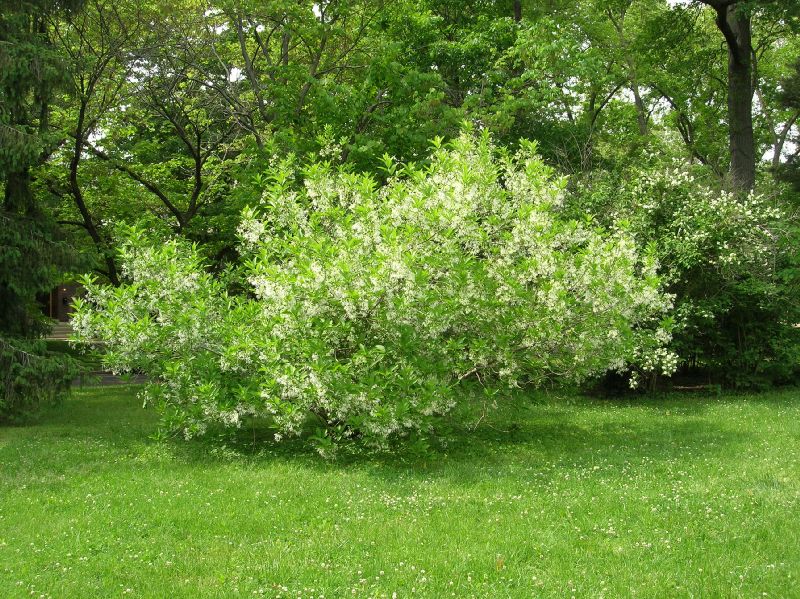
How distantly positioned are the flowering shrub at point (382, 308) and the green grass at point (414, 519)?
893 mm

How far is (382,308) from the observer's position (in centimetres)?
905

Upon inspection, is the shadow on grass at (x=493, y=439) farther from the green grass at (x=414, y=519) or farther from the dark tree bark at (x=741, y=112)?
the dark tree bark at (x=741, y=112)

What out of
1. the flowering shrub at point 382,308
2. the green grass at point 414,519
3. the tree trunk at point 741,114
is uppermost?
the tree trunk at point 741,114

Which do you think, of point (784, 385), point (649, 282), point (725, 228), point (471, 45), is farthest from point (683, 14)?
point (649, 282)

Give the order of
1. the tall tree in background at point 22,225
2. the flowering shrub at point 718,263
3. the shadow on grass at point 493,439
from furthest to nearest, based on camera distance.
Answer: the flowering shrub at point 718,263 → the tall tree in background at point 22,225 → the shadow on grass at point 493,439

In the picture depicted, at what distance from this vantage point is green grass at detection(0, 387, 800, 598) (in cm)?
531

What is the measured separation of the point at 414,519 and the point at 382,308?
306cm

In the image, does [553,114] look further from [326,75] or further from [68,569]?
[68,569]

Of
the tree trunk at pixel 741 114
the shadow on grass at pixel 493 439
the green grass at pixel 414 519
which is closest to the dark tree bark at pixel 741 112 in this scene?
the tree trunk at pixel 741 114

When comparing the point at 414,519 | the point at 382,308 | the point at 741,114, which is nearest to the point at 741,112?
the point at 741,114

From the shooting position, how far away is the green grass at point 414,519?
5.31 m

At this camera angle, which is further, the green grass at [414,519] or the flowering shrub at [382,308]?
the flowering shrub at [382,308]

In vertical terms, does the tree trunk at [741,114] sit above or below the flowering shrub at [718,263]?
above

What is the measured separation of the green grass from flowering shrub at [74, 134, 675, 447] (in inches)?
35.2
